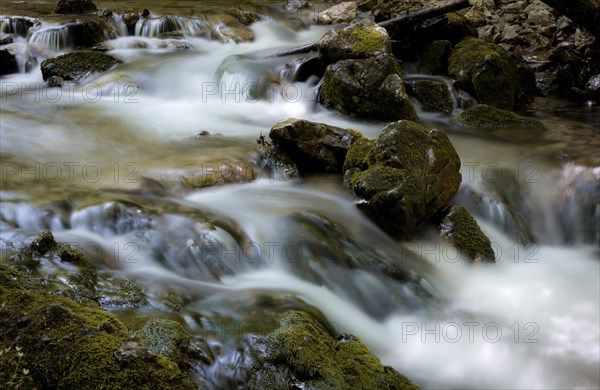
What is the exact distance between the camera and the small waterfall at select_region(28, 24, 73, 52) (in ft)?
38.0

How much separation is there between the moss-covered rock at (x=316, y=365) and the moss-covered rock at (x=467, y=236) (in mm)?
2490

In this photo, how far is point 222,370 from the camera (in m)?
3.22

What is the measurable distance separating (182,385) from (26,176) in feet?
15.4

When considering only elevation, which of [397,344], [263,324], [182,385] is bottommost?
[397,344]

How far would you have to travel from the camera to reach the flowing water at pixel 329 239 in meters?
4.37

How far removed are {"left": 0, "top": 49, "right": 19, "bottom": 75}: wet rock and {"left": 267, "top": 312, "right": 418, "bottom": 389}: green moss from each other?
32.8ft

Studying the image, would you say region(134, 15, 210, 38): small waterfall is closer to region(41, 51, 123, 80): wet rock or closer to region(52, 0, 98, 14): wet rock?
region(52, 0, 98, 14): wet rock

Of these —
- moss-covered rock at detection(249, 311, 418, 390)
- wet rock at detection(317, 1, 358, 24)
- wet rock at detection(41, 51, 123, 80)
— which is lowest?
wet rock at detection(41, 51, 123, 80)

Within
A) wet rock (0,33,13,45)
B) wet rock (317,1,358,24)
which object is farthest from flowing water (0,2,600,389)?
wet rock (317,1,358,24)

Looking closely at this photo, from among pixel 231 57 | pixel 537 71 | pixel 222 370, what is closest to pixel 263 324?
pixel 222 370

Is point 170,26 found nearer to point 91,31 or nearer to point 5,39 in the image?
point 91,31

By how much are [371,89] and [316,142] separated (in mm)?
2201

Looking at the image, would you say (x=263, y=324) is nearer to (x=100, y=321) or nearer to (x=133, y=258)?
(x=100, y=321)

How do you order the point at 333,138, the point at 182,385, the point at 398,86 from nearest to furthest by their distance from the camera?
the point at 182,385
the point at 333,138
the point at 398,86
